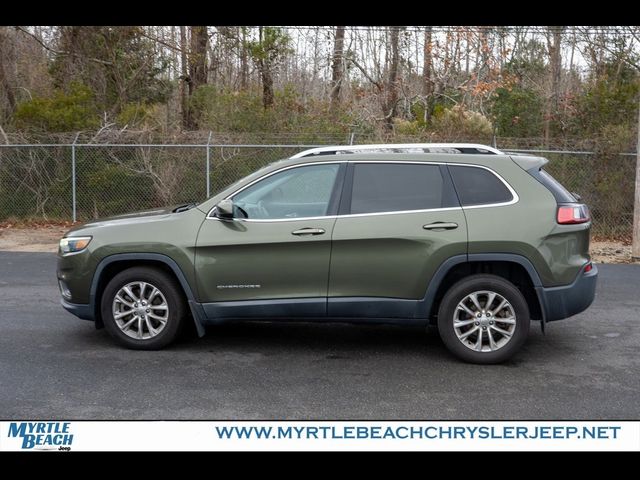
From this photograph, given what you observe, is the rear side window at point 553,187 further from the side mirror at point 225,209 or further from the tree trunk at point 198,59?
the tree trunk at point 198,59

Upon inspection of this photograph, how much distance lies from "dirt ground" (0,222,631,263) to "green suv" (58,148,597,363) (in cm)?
723

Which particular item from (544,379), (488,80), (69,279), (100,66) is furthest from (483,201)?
(100,66)

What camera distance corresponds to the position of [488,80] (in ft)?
75.4

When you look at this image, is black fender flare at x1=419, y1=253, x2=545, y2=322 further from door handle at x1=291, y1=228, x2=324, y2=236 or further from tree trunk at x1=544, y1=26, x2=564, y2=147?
tree trunk at x1=544, y1=26, x2=564, y2=147

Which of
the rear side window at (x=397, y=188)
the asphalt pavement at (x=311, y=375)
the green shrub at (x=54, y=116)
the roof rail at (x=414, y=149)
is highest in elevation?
the green shrub at (x=54, y=116)

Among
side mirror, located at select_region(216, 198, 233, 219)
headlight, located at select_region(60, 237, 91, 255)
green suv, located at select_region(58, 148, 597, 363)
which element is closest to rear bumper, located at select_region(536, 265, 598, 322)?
green suv, located at select_region(58, 148, 597, 363)

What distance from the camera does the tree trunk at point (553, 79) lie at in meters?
20.1

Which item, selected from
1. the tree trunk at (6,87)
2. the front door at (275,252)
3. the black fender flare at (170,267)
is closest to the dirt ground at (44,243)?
the tree trunk at (6,87)

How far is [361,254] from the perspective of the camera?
6504 mm

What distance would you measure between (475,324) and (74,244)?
3.58 meters

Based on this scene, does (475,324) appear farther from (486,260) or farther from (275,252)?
(275,252)

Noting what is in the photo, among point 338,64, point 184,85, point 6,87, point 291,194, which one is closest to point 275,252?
point 291,194

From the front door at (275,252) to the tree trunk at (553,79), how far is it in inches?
474

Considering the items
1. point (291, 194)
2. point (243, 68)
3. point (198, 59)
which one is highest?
point (243, 68)
